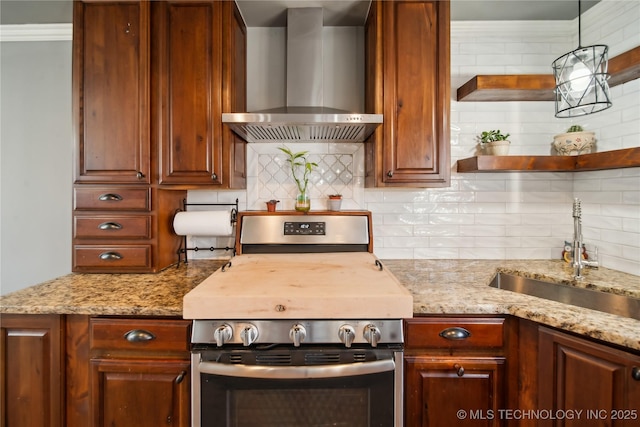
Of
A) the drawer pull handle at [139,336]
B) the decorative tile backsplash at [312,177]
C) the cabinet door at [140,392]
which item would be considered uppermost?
the decorative tile backsplash at [312,177]

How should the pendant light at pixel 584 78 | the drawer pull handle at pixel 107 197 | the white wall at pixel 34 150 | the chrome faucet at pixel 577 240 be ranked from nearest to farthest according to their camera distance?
the pendant light at pixel 584 78, the chrome faucet at pixel 577 240, the drawer pull handle at pixel 107 197, the white wall at pixel 34 150

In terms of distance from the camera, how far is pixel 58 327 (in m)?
1.22

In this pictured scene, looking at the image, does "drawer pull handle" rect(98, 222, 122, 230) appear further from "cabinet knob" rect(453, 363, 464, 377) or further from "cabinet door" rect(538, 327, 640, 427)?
"cabinet door" rect(538, 327, 640, 427)

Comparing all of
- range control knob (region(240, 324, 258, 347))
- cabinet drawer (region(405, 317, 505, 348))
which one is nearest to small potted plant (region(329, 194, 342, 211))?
cabinet drawer (region(405, 317, 505, 348))

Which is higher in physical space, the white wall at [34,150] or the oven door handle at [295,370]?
the white wall at [34,150]

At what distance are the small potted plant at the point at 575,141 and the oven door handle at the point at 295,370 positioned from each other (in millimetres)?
1737

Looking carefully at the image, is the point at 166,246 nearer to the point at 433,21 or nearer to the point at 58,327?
the point at 58,327

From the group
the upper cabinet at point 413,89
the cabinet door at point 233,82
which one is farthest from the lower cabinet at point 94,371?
the upper cabinet at point 413,89

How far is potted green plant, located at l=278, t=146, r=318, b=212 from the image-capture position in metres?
1.89

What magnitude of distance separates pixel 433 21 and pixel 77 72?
1.97 m

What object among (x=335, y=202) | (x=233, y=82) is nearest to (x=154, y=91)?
(x=233, y=82)

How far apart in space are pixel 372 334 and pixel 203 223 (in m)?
1.24

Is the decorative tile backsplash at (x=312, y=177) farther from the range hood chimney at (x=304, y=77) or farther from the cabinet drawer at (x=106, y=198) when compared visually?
the cabinet drawer at (x=106, y=198)

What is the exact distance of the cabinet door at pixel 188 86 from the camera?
1635 mm
